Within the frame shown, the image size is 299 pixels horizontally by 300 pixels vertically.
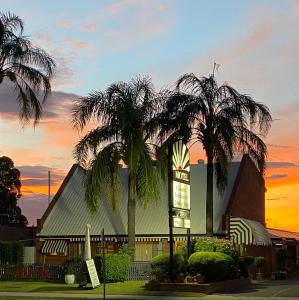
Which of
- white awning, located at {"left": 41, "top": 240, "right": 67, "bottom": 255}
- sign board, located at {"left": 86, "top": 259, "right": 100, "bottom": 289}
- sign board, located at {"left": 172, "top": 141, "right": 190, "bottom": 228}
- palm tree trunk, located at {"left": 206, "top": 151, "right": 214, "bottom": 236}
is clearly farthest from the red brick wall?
sign board, located at {"left": 86, "top": 259, "right": 100, "bottom": 289}

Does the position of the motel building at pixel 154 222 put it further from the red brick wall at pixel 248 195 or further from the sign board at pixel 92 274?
the sign board at pixel 92 274

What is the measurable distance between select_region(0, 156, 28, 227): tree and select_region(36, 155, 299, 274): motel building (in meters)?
43.8

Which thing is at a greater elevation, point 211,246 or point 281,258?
point 211,246

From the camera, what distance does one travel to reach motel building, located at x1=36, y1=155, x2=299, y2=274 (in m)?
40.8

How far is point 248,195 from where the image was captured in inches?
1817

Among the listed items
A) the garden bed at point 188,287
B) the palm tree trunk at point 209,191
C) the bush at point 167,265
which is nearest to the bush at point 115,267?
the bush at point 167,265

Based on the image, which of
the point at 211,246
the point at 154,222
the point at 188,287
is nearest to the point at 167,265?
the point at 188,287

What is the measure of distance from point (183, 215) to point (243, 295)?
4.66 meters

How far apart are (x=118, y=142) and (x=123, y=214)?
11218 mm

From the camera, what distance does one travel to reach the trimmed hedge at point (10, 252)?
40.8 meters

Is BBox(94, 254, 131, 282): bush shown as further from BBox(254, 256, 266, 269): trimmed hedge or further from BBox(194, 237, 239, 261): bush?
BBox(254, 256, 266, 269): trimmed hedge

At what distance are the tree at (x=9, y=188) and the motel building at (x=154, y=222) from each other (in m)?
43.8

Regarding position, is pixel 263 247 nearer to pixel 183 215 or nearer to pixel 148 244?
pixel 148 244

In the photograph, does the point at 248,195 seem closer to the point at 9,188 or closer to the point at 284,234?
the point at 284,234
